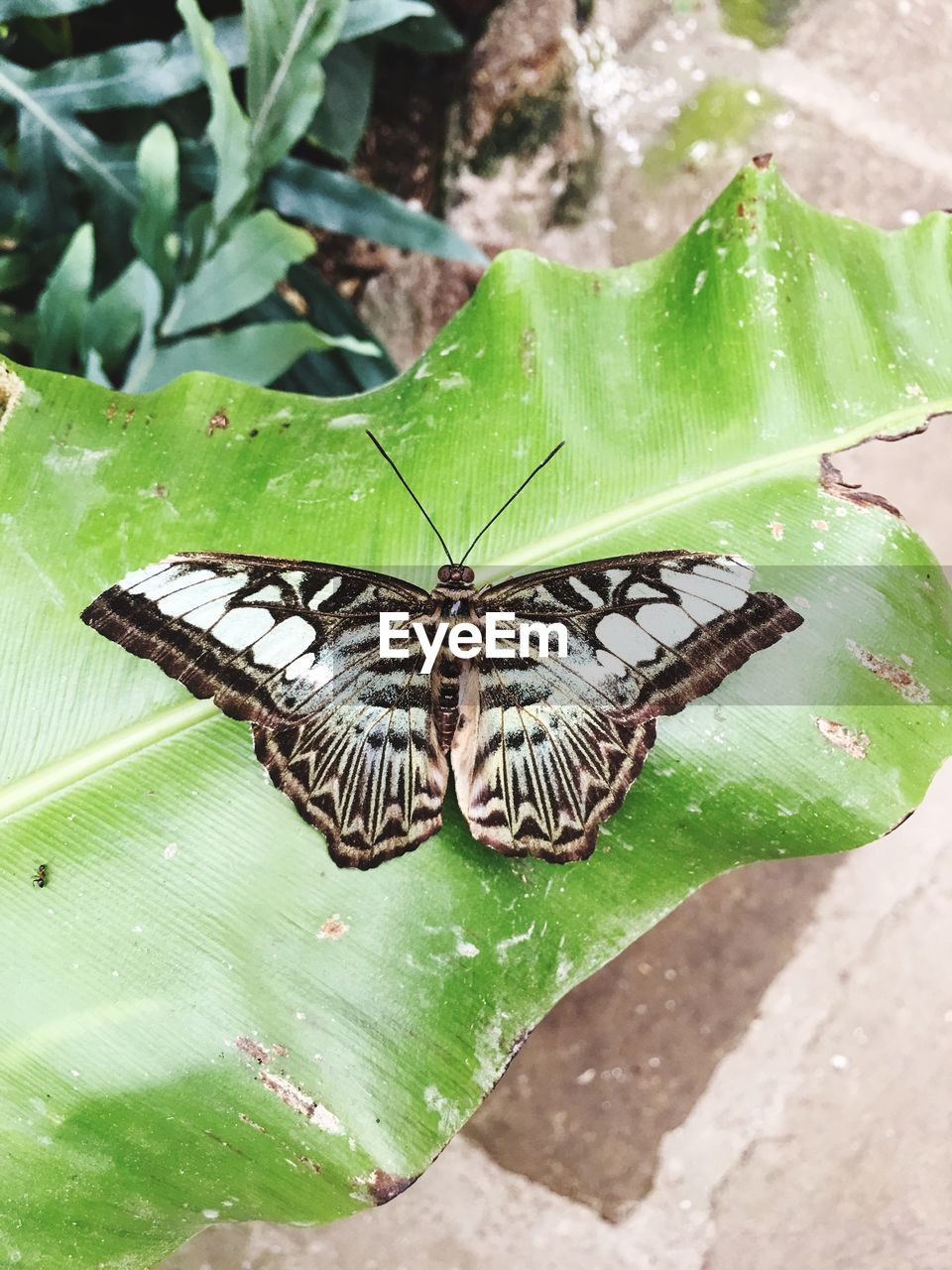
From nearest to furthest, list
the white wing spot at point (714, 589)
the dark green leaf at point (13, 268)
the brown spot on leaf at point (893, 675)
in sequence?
the white wing spot at point (714, 589) < the brown spot on leaf at point (893, 675) < the dark green leaf at point (13, 268)

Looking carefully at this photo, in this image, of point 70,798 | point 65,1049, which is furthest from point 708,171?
point 65,1049

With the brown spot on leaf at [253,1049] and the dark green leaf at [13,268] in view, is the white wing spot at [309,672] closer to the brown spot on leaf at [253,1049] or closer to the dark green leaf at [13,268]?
the brown spot on leaf at [253,1049]

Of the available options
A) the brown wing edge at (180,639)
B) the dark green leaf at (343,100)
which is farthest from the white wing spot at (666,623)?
the dark green leaf at (343,100)

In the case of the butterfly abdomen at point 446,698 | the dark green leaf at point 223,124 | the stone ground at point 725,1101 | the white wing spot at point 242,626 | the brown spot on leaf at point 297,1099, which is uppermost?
the dark green leaf at point 223,124

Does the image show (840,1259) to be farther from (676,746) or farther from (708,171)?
(708,171)

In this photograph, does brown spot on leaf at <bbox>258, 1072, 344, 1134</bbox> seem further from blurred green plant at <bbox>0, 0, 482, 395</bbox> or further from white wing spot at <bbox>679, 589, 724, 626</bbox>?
blurred green plant at <bbox>0, 0, 482, 395</bbox>
